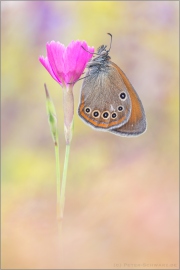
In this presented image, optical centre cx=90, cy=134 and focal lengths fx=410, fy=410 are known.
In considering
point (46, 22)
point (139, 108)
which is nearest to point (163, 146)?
point (46, 22)

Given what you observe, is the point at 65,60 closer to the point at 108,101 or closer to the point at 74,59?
the point at 74,59

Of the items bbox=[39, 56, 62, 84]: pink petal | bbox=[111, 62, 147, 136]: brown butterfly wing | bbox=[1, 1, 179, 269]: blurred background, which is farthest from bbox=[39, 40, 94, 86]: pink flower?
bbox=[1, 1, 179, 269]: blurred background

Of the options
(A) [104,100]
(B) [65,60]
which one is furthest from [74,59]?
(A) [104,100]

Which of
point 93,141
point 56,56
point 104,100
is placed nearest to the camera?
point 56,56

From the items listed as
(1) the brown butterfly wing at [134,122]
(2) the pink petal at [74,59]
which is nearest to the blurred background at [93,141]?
(1) the brown butterfly wing at [134,122]

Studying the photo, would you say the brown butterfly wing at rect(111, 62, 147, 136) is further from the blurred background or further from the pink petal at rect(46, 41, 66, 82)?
the blurred background

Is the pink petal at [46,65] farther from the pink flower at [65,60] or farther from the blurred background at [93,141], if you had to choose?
the blurred background at [93,141]

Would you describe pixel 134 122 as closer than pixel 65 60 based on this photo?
No

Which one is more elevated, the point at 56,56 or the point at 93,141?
the point at 56,56
